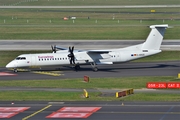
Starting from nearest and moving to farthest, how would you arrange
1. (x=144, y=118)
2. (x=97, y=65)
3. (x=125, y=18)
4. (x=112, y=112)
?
1. (x=144, y=118)
2. (x=112, y=112)
3. (x=97, y=65)
4. (x=125, y=18)

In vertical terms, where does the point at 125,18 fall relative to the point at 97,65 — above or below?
above

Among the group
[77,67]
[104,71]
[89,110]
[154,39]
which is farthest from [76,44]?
[89,110]

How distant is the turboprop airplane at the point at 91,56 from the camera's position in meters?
62.8

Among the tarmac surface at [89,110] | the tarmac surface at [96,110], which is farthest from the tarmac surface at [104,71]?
the tarmac surface at [96,110]

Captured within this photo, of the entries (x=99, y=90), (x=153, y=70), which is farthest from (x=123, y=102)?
(x=153, y=70)

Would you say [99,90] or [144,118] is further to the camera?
[99,90]

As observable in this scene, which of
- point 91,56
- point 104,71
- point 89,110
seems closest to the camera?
point 89,110

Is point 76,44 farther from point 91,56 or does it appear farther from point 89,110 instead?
point 89,110

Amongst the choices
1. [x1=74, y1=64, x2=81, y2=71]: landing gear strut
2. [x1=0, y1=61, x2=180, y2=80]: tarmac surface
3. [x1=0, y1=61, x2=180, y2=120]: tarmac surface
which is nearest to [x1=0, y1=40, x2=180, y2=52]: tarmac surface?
[x1=0, y1=61, x2=180, y2=80]: tarmac surface

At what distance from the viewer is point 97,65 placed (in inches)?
2697

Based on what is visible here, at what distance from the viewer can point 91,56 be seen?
6369 cm

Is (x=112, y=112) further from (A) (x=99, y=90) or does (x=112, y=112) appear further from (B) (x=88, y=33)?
(B) (x=88, y=33)

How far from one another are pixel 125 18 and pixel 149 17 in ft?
23.4

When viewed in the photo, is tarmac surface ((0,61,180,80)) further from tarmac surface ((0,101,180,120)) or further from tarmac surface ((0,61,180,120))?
tarmac surface ((0,101,180,120))
